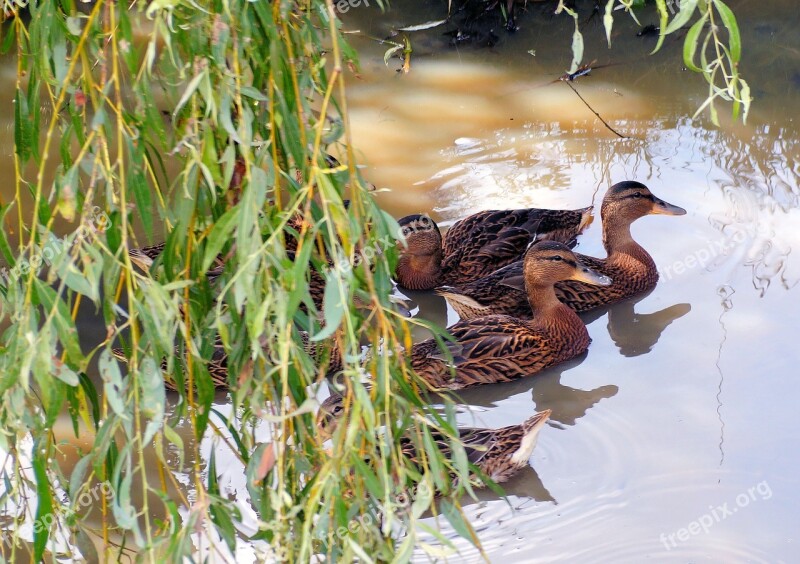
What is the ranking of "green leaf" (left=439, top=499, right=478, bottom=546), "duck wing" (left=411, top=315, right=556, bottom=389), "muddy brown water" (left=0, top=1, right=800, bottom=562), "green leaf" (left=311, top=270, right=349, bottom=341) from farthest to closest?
"duck wing" (left=411, top=315, right=556, bottom=389) < "muddy brown water" (left=0, top=1, right=800, bottom=562) < "green leaf" (left=439, top=499, right=478, bottom=546) < "green leaf" (left=311, top=270, right=349, bottom=341)

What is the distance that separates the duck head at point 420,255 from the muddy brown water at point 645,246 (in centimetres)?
17

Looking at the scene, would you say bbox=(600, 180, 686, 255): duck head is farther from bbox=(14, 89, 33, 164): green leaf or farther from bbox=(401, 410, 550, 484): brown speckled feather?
bbox=(14, 89, 33, 164): green leaf

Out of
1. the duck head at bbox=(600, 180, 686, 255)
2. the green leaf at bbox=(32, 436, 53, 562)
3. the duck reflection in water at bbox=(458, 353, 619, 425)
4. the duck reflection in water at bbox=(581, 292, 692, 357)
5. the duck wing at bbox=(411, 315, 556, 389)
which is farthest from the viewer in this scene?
the duck head at bbox=(600, 180, 686, 255)

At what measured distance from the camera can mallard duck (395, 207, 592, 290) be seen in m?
5.69

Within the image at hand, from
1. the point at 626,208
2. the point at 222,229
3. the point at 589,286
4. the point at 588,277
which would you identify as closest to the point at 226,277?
the point at 222,229

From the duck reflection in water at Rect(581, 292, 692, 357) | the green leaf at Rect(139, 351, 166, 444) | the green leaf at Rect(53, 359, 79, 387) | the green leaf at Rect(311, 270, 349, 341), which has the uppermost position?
the green leaf at Rect(311, 270, 349, 341)

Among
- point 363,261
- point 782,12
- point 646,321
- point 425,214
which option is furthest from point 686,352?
point 782,12

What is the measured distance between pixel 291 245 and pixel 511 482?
2296mm

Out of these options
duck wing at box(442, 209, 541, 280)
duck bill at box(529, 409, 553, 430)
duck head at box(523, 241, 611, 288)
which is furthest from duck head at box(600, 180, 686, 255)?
duck bill at box(529, 409, 553, 430)

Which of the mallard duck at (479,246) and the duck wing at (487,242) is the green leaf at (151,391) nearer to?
the mallard duck at (479,246)

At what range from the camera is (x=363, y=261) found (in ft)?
5.95

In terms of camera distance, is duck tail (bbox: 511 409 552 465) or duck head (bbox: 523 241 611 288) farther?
duck head (bbox: 523 241 611 288)

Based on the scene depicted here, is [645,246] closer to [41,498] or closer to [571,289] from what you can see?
[571,289]
